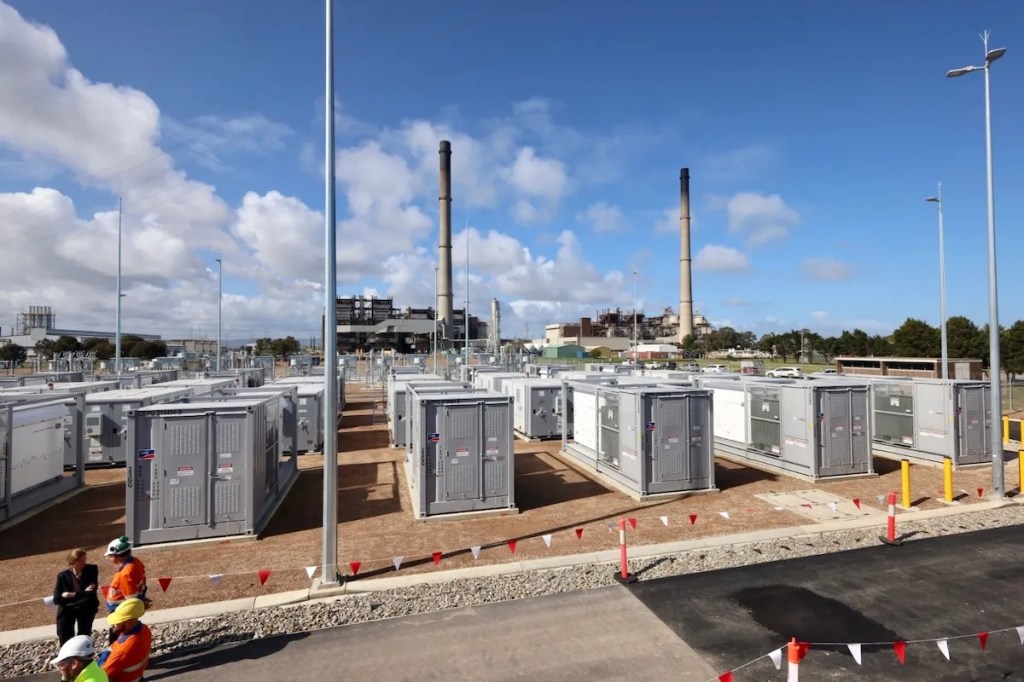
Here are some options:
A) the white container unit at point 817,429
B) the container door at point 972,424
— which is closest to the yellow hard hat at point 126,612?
the white container unit at point 817,429

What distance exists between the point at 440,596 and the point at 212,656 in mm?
2919

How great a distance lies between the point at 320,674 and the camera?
5938 mm

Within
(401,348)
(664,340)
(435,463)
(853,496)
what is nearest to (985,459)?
(853,496)

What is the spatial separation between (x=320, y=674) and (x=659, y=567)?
214 inches

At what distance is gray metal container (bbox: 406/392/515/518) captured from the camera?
37.3 feet

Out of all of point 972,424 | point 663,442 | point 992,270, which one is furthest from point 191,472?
point 972,424

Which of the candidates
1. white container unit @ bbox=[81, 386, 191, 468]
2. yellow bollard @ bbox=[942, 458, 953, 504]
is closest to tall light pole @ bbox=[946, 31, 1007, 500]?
yellow bollard @ bbox=[942, 458, 953, 504]

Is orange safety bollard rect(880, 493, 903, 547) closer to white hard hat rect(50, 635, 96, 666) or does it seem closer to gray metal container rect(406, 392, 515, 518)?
gray metal container rect(406, 392, 515, 518)

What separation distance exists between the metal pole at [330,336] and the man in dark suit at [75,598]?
2.86 meters

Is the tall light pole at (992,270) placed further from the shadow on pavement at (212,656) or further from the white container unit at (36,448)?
the white container unit at (36,448)

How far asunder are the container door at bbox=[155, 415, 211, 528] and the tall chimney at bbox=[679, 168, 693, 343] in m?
107

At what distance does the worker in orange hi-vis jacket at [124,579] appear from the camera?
573cm

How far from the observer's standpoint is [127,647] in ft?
15.2

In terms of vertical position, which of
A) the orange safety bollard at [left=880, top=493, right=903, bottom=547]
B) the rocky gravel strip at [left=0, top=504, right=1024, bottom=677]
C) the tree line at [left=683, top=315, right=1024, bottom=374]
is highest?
the tree line at [left=683, top=315, right=1024, bottom=374]
